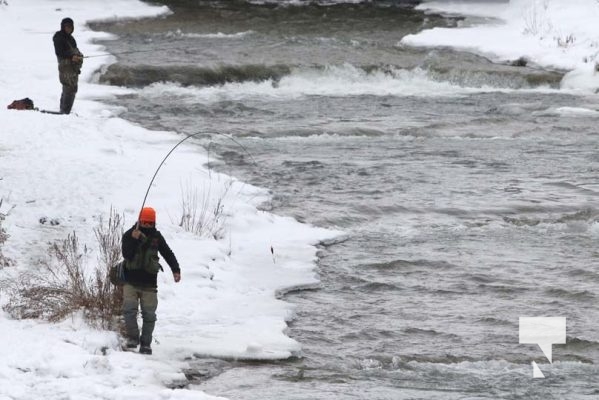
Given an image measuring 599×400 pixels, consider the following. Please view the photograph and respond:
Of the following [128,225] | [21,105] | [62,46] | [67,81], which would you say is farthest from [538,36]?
[128,225]

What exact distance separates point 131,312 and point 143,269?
389 millimetres

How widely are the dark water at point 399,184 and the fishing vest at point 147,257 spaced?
1.02m

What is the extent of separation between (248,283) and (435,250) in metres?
2.48

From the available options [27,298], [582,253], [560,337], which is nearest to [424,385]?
[560,337]

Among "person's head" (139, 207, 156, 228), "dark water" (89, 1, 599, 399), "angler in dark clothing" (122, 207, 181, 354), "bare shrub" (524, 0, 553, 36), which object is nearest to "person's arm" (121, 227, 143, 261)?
"angler in dark clothing" (122, 207, 181, 354)

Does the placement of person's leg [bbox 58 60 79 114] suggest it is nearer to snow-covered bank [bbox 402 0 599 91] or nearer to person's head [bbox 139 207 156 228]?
person's head [bbox 139 207 156 228]

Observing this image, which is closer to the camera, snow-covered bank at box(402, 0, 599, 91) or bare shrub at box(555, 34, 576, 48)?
snow-covered bank at box(402, 0, 599, 91)

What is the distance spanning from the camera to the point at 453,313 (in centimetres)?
1095

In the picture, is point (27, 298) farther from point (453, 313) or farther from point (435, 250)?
point (435, 250)

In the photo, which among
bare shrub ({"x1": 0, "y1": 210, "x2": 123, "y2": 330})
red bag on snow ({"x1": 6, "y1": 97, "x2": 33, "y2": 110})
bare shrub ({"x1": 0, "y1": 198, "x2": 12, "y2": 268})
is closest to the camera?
bare shrub ({"x1": 0, "y1": 210, "x2": 123, "y2": 330})

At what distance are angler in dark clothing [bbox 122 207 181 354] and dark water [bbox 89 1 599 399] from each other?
0.71 m

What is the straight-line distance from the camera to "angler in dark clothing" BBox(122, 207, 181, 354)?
29.7 ft

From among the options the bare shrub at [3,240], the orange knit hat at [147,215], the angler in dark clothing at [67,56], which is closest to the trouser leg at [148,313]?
the orange knit hat at [147,215]

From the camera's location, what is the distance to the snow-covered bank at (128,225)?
28.1ft
